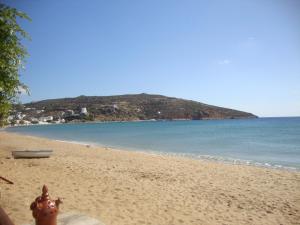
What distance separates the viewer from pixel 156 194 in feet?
30.2

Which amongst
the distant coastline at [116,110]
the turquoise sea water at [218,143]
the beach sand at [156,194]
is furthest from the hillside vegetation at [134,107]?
the beach sand at [156,194]

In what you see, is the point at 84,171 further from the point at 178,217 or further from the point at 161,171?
the point at 178,217

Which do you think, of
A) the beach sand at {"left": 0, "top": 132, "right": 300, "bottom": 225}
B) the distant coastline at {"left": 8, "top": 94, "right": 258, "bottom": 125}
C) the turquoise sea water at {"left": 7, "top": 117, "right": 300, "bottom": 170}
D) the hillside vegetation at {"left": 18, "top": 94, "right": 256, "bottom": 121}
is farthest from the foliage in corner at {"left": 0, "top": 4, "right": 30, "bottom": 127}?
the hillside vegetation at {"left": 18, "top": 94, "right": 256, "bottom": 121}

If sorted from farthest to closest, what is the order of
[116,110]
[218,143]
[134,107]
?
[134,107], [116,110], [218,143]

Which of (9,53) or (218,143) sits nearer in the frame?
(9,53)

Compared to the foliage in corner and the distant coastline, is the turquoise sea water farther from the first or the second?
the distant coastline

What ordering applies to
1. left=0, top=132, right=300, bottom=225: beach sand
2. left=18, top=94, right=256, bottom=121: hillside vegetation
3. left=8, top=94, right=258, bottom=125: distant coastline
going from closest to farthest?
left=0, top=132, right=300, bottom=225: beach sand → left=8, top=94, right=258, bottom=125: distant coastline → left=18, top=94, right=256, bottom=121: hillside vegetation

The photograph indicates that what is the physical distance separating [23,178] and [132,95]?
154 m

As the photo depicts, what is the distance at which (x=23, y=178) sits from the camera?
1025 cm

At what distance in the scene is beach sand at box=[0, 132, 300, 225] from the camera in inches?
283

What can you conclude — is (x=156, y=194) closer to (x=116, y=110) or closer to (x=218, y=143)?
(x=218, y=143)

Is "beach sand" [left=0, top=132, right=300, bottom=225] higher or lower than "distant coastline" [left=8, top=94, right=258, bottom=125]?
lower

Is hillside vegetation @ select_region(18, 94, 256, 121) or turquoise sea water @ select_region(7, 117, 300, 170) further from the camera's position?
hillside vegetation @ select_region(18, 94, 256, 121)

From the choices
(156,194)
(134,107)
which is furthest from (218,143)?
(134,107)
